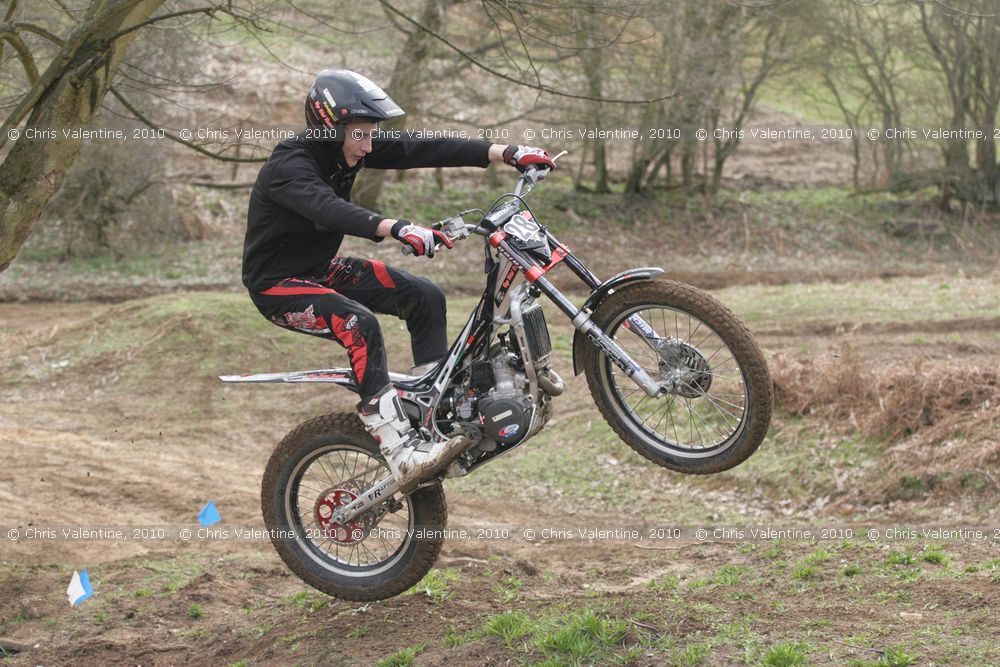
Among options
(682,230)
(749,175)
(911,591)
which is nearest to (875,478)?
(911,591)

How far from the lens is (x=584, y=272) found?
531cm

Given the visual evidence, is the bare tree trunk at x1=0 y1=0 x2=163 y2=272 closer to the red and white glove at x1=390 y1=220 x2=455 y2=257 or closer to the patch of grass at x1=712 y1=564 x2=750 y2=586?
the red and white glove at x1=390 y1=220 x2=455 y2=257

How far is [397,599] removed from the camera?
6.27 meters

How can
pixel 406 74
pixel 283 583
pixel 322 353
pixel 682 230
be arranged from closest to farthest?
pixel 283 583, pixel 322 353, pixel 406 74, pixel 682 230

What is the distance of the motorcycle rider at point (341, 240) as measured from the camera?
511 centimetres

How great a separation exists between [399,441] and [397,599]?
1.35 m

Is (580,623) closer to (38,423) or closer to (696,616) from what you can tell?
(696,616)

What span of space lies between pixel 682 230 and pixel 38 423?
13.6m

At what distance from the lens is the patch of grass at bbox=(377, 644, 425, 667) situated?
530cm

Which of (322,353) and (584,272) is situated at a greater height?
(584,272)

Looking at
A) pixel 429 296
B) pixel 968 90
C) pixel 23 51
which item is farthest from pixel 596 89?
pixel 429 296

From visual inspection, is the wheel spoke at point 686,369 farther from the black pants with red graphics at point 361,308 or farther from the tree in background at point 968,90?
the tree in background at point 968,90

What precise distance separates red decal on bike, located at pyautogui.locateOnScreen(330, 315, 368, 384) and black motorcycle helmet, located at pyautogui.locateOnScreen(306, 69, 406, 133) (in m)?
1.01

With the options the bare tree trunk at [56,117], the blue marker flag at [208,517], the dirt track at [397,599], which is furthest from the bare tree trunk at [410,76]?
the bare tree trunk at [56,117]
